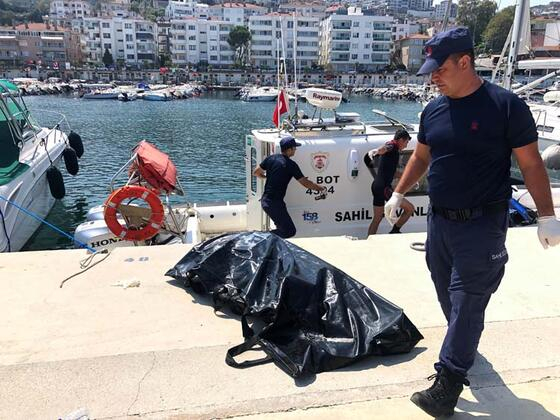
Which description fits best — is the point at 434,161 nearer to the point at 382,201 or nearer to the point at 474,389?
the point at 474,389

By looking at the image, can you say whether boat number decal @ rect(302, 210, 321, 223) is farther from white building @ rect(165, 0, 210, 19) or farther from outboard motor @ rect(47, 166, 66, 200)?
white building @ rect(165, 0, 210, 19)

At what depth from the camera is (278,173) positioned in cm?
658

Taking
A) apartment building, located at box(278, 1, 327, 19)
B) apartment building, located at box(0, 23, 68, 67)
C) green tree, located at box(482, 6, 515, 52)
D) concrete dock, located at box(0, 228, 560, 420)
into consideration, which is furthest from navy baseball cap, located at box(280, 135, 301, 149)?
apartment building, located at box(278, 1, 327, 19)

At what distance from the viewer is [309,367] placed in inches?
123

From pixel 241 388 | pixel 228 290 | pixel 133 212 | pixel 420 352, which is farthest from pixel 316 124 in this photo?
pixel 241 388

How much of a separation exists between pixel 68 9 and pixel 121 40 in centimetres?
6057

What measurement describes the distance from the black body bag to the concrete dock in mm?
117

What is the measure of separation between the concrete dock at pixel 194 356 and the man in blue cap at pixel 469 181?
441mm

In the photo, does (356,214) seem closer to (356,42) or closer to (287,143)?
(287,143)

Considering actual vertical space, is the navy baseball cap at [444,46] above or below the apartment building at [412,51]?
below

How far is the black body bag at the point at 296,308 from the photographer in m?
3.25

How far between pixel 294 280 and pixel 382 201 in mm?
3842

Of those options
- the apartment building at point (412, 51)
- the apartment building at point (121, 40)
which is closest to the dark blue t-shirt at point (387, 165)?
the apartment building at point (412, 51)

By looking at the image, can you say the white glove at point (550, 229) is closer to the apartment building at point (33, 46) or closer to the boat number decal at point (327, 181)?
the boat number decal at point (327, 181)
